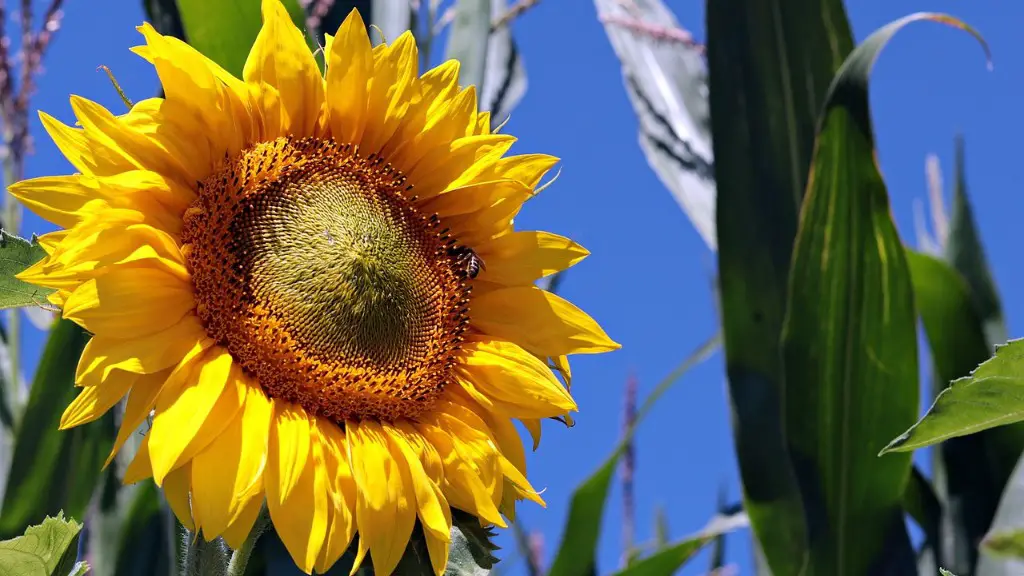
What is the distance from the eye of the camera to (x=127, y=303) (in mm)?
580

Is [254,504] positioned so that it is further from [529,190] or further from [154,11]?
[154,11]

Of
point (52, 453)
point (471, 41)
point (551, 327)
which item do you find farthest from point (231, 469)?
point (471, 41)

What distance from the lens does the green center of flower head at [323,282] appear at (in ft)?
2.11

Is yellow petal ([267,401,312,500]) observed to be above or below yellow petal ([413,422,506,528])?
above

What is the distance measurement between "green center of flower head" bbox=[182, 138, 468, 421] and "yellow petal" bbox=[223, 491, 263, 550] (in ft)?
0.25

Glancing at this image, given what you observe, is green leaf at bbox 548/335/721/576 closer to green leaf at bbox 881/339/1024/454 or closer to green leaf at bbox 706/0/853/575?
green leaf at bbox 706/0/853/575

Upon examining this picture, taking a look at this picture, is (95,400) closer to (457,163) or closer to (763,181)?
(457,163)

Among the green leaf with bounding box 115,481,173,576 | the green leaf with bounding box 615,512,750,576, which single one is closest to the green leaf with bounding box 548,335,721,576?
the green leaf with bounding box 615,512,750,576

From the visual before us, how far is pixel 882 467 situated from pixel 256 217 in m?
0.73

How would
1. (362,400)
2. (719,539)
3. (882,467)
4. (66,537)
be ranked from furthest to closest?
1. (719,539)
2. (882,467)
3. (362,400)
4. (66,537)

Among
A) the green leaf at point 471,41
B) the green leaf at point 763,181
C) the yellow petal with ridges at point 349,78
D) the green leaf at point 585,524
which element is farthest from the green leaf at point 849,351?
the yellow petal with ridges at point 349,78

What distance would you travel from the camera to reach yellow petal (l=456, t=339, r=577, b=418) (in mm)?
693

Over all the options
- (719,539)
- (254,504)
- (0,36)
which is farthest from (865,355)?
(0,36)

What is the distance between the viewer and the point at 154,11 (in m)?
1.20
